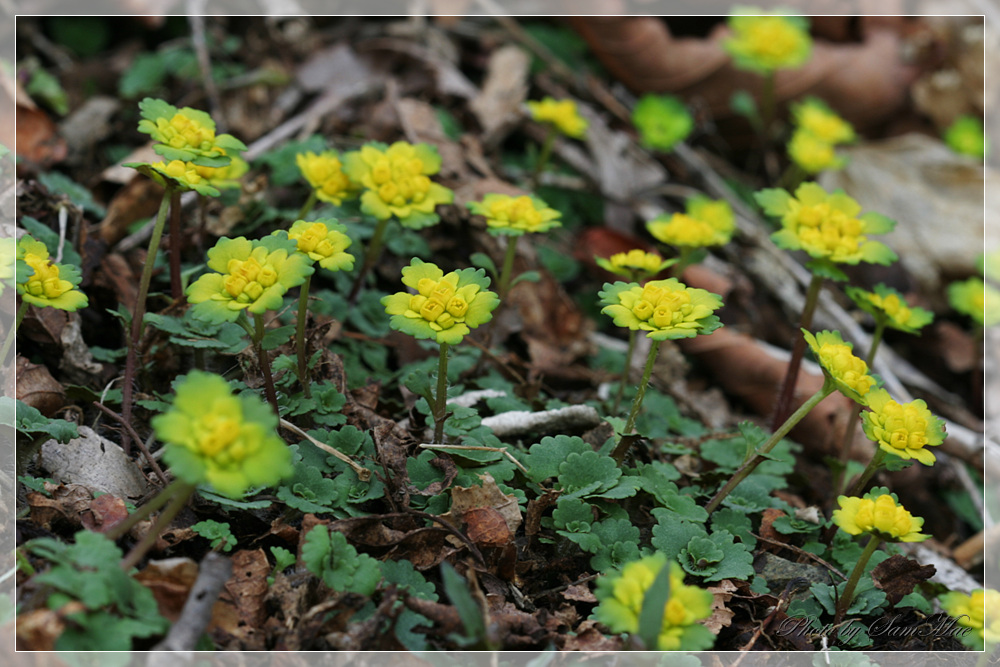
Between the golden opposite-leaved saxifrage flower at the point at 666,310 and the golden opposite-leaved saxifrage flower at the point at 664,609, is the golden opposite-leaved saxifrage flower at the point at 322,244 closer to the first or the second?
the golden opposite-leaved saxifrage flower at the point at 666,310

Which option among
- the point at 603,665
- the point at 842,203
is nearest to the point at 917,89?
the point at 842,203

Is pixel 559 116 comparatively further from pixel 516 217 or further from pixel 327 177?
pixel 327 177

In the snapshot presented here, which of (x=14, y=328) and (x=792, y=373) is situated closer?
(x=14, y=328)

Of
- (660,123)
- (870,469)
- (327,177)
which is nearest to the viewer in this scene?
(870,469)

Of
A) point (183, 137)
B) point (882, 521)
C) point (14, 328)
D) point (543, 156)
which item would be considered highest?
point (183, 137)

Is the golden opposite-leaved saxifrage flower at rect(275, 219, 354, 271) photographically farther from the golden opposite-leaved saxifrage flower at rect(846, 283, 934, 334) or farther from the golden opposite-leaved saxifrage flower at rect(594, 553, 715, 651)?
the golden opposite-leaved saxifrage flower at rect(846, 283, 934, 334)

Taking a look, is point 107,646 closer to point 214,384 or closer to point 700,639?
point 214,384

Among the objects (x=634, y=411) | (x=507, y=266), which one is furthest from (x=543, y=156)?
(x=634, y=411)
